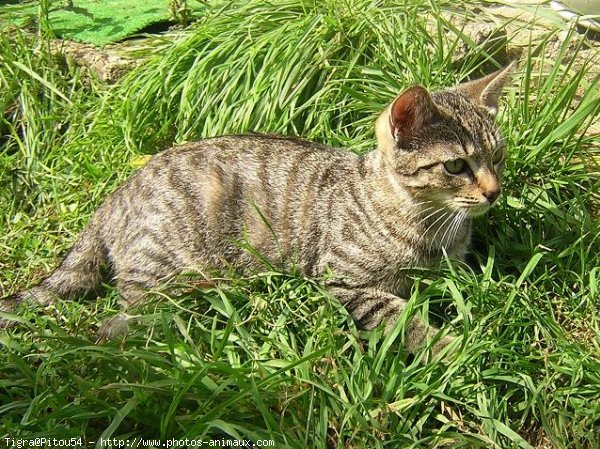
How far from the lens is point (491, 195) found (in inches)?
129

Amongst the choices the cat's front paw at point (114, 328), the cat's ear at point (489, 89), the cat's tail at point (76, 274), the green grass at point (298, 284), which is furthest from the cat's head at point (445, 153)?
Result: the cat's tail at point (76, 274)

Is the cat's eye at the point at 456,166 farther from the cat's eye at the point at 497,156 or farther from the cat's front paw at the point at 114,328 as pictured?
the cat's front paw at the point at 114,328

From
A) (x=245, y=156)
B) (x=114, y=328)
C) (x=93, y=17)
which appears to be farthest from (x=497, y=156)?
(x=93, y=17)

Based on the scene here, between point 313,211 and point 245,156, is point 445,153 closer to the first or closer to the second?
point 313,211

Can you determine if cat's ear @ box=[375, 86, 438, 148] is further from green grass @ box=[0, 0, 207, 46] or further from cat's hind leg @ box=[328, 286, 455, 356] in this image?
green grass @ box=[0, 0, 207, 46]

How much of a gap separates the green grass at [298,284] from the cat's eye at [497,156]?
359 millimetres

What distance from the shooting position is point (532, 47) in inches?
175

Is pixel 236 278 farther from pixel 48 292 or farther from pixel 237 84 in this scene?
pixel 237 84

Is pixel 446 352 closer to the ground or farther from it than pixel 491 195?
closer to the ground

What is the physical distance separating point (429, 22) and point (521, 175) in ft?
4.15

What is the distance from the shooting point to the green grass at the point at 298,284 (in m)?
2.80

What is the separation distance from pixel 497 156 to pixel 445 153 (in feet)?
0.99

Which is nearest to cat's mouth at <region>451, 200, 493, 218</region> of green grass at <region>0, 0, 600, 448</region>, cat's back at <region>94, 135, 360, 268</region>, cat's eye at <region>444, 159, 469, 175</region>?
cat's eye at <region>444, 159, 469, 175</region>

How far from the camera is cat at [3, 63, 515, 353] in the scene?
335cm
